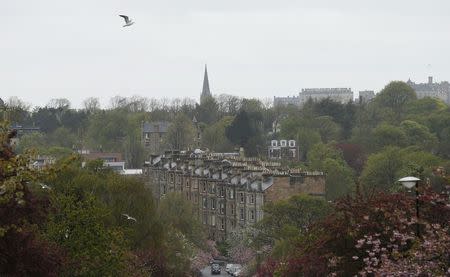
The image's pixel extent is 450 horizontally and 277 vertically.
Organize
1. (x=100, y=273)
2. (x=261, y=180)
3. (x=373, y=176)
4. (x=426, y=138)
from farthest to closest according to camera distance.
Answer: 1. (x=426, y=138)
2. (x=373, y=176)
3. (x=261, y=180)
4. (x=100, y=273)

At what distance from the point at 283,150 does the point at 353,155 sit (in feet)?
75.5

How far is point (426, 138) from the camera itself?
128 m

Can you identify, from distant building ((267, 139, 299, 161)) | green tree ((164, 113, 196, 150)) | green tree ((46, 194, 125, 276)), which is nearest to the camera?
green tree ((46, 194, 125, 276))

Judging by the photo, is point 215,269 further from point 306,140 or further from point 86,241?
point 306,140

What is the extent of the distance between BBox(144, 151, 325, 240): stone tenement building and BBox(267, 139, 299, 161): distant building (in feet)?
111

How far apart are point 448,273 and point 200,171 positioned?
3108 inches

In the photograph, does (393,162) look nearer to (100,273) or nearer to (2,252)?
(100,273)

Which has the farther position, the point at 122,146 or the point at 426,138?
the point at 122,146

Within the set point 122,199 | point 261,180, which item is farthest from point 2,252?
point 261,180

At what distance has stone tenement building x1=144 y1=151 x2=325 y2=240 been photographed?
264 ft

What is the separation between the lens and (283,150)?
485ft

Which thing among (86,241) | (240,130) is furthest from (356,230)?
(240,130)

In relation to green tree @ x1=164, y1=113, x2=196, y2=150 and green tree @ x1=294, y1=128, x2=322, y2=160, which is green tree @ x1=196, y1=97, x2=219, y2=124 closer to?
green tree @ x1=164, y1=113, x2=196, y2=150

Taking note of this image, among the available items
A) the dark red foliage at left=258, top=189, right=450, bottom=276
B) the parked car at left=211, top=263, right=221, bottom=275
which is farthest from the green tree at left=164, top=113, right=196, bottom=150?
the dark red foliage at left=258, top=189, right=450, bottom=276
